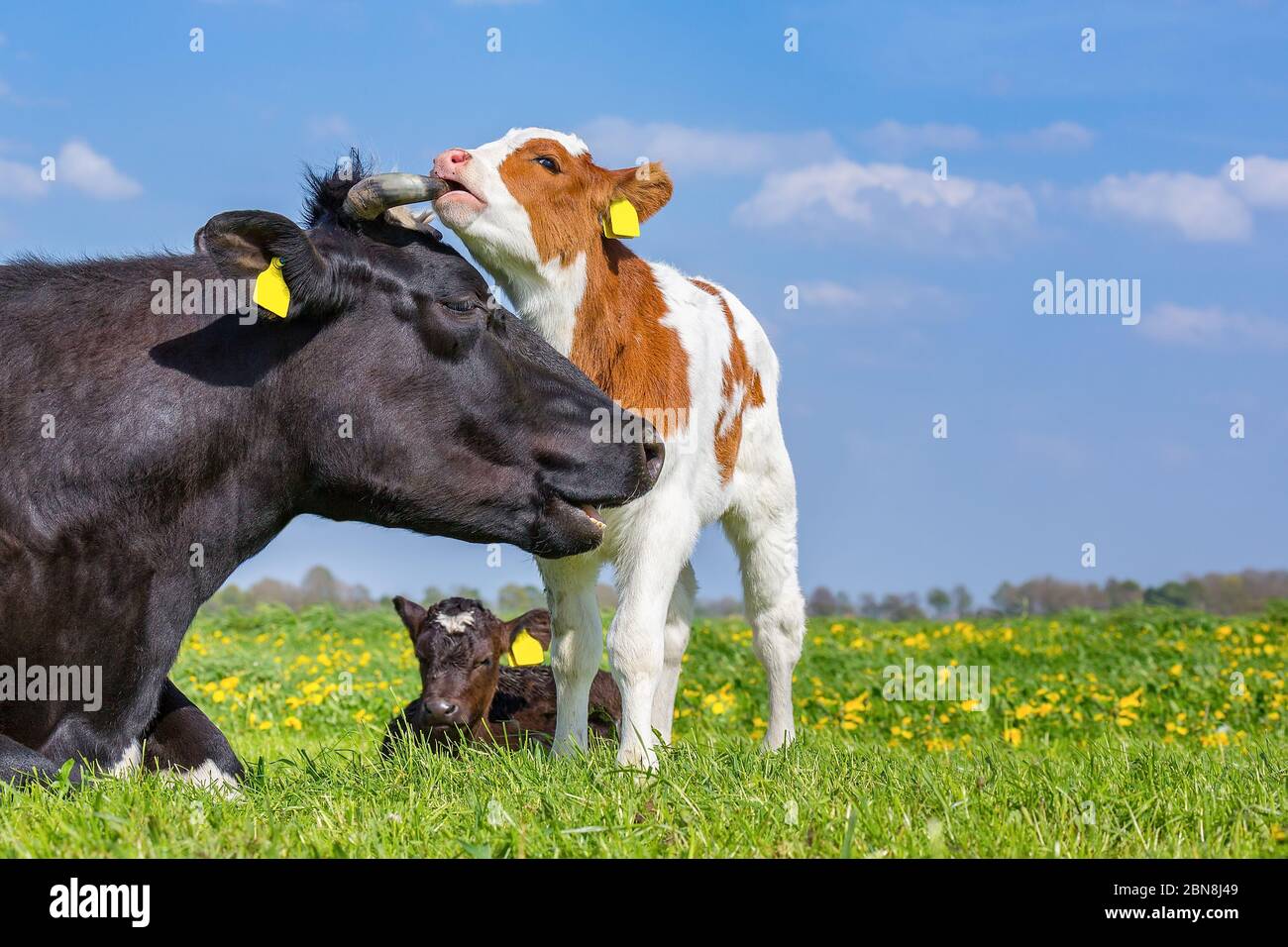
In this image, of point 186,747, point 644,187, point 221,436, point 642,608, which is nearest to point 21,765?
point 186,747

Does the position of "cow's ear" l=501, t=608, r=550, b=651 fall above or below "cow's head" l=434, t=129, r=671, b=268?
below

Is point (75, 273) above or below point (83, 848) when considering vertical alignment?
above

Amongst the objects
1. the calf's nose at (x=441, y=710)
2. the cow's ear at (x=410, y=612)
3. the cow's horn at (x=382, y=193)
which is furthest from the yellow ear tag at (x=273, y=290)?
the cow's ear at (x=410, y=612)

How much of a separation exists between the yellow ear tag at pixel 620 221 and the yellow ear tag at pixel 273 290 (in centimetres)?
217

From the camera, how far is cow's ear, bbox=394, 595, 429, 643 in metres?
8.76

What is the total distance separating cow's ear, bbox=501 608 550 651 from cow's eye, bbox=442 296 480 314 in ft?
11.3

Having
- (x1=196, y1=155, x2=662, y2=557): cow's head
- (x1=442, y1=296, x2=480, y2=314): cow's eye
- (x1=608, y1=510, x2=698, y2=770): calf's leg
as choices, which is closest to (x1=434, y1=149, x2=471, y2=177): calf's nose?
(x1=196, y1=155, x2=662, y2=557): cow's head

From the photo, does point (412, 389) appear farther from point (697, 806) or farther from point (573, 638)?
point (573, 638)

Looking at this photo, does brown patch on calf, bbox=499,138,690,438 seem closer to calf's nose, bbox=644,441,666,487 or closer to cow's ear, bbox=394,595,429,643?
calf's nose, bbox=644,441,666,487

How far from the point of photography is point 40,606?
4.85m
